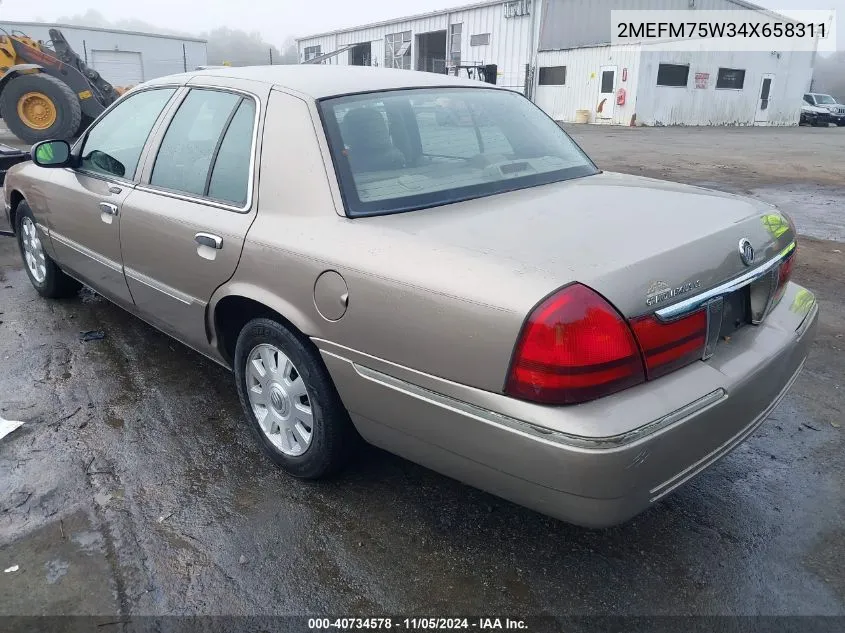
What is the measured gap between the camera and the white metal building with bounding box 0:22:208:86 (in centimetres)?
3747

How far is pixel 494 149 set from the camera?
9.78ft

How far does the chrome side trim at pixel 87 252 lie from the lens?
368 centimetres

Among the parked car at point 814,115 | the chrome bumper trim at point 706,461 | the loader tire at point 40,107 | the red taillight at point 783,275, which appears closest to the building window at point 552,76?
the parked car at point 814,115

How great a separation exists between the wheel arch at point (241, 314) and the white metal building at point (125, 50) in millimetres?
39692

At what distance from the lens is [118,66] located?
40.5 meters

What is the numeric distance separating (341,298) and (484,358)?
1.98ft

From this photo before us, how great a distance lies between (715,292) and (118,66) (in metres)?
45.5

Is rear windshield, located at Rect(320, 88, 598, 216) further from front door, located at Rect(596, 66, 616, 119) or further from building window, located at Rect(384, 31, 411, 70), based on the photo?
building window, located at Rect(384, 31, 411, 70)

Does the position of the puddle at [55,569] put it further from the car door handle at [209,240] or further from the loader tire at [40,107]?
the loader tire at [40,107]

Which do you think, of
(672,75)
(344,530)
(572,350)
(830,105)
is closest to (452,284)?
(572,350)

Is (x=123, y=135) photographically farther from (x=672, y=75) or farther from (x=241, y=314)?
(x=672, y=75)

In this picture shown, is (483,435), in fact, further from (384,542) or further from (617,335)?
(384,542)

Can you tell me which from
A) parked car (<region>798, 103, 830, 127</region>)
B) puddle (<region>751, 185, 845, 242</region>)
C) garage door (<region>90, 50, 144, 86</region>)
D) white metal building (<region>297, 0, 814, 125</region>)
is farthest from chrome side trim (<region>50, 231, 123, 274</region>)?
garage door (<region>90, 50, 144, 86</region>)

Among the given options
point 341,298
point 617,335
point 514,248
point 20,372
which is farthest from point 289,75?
point 20,372
